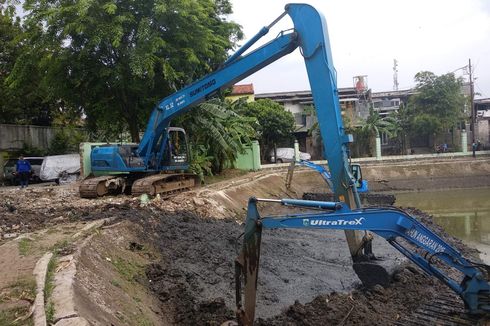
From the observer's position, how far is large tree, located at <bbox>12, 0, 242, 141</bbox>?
52.5 feet

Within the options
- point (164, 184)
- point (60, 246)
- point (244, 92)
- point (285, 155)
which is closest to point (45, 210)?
point (164, 184)

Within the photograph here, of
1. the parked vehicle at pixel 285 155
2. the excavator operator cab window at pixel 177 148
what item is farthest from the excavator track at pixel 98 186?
the parked vehicle at pixel 285 155

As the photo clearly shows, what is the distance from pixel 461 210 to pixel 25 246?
17.6 metres

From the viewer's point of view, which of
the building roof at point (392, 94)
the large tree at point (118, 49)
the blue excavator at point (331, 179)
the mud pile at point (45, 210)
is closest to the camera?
the blue excavator at point (331, 179)

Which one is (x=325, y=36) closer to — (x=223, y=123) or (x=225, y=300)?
(x=225, y=300)

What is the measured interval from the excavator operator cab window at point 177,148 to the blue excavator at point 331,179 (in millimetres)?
34

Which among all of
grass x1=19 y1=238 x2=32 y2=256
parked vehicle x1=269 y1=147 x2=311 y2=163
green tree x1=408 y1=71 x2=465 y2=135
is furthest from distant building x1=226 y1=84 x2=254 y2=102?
grass x1=19 y1=238 x2=32 y2=256

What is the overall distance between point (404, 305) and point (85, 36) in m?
14.7

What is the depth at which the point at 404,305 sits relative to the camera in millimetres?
6766

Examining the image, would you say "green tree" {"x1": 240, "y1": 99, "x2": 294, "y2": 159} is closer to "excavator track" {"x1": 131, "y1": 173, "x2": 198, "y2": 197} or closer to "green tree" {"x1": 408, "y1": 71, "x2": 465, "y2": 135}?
"green tree" {"x1": 408, "y1": 71, "x2": 465, "y2": 135}

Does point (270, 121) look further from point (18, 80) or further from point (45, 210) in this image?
point (45, 210)

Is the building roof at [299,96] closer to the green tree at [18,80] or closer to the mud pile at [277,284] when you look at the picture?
the green tree at [18,80]

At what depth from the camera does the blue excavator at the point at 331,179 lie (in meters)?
5.16

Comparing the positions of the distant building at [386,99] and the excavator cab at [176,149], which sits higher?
the distant building at [386,99]
